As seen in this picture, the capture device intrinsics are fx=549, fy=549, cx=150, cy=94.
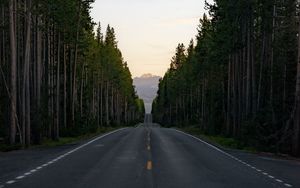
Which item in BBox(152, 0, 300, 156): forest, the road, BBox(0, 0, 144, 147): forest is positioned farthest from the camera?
BBox(152, 0, 300, 156): forest

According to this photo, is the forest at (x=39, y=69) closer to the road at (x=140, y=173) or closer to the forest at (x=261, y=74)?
the road at (x=140, y=173)

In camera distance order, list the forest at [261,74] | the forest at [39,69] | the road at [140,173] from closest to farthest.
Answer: the road at [140,173], the forest at [39,69], the forest at [261,74]

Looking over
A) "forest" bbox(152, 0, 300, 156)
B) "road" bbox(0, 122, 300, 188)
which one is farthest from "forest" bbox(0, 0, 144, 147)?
"forest" bbox(152, 0, 300, 156)

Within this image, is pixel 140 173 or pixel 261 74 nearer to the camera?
pixel 140 173

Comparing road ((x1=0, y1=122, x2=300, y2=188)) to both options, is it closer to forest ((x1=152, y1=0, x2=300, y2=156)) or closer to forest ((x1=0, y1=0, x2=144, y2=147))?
forest ((x1=152, y1=0, x2=300, y2=156))

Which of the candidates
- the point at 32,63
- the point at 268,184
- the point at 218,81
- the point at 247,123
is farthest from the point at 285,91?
the point at 218,81

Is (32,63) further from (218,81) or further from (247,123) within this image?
(218,81)

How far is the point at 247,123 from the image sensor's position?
113 ft

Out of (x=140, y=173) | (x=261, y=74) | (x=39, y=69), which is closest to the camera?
(x=140, y=173)

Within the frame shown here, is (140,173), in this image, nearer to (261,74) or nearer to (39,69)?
(39,69)

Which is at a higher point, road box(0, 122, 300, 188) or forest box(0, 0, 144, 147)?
forest box(0, 0, 144, 147)

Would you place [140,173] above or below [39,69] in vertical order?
below

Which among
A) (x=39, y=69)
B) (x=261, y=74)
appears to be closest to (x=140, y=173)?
(x=39, y=69)

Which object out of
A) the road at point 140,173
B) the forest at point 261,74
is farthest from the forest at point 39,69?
the forest at point 261,74
